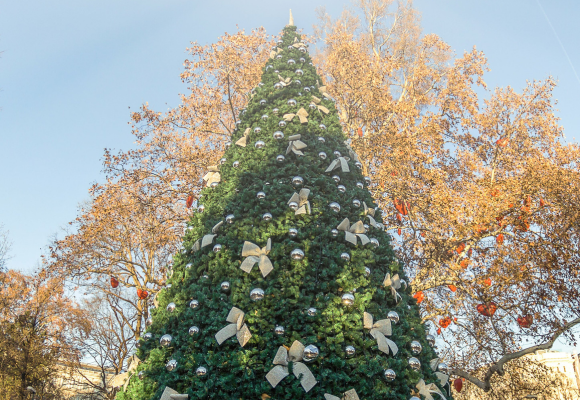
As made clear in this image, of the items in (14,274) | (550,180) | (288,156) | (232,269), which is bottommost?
(232,269)

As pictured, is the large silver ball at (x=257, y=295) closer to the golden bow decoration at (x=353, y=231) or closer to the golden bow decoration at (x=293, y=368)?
the golden bow decoration at (x=293, y=368)

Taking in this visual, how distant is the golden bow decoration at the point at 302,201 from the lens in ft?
11.8

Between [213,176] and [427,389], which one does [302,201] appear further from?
[427,389]

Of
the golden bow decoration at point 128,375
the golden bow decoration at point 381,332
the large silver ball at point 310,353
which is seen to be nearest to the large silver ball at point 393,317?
the golden bow decoration at point 381,332

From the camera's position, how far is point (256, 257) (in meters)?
3.31

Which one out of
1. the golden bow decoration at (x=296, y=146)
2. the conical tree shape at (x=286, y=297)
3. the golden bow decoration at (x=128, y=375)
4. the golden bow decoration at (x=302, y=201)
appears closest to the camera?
the conical tree shape at (x=286, y=297)

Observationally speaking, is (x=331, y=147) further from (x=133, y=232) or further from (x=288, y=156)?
(x=133, y=232)

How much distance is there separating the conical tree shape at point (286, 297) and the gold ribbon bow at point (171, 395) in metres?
0.06

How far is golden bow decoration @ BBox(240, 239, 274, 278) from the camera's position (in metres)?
3.19

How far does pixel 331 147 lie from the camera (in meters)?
4.46

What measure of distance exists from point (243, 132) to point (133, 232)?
37.0 ft

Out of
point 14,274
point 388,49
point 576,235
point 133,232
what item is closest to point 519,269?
point 576,235

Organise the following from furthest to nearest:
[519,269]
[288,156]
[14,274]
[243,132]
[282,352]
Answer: [14,274] → [519,269] → [243,132] → [288,156] → [282,352]

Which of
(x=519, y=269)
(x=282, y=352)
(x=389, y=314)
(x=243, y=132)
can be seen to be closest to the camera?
(x=282, y=352)
